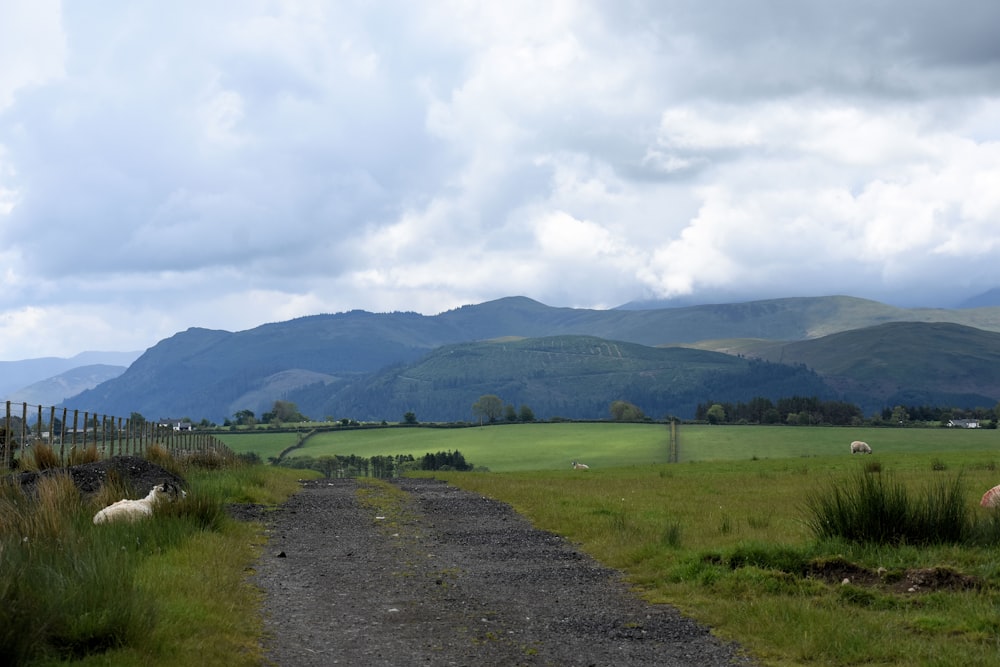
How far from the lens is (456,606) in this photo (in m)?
11.4

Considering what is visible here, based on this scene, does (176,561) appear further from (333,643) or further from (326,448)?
(326,448)

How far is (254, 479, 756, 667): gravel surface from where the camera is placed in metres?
9.14

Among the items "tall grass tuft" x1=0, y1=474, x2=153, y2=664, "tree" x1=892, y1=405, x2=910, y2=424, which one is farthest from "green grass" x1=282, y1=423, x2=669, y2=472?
"tall grass tuft" x1=0, y1=474, x2=153, y2=664

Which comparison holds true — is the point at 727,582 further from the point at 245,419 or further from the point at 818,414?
the point at 245,419

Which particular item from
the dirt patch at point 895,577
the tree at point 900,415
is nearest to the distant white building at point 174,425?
the dirt patch at point 895,577

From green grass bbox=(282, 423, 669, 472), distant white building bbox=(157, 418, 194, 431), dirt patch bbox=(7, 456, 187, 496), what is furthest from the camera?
green grass bbox=(282, 423, 669, 472)

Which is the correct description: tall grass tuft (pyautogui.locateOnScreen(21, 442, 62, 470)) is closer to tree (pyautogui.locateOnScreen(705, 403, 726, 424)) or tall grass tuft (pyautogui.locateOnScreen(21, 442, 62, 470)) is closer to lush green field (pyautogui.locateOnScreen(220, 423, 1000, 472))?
lush green field (pyautogui.locateOnScreen(220, 423, 1000, 472))

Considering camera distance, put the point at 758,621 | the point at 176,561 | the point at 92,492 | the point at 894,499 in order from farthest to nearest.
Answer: the point at 92,492
the point at 894,499
the point at 176,561
the point at 758,621

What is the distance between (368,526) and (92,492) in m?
5.98

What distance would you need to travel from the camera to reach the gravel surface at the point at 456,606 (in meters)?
9.14

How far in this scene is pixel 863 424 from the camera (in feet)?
475

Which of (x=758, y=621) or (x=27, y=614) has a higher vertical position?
(x=27, y=614)

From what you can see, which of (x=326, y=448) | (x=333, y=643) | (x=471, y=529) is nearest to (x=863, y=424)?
(x=326, y=448)

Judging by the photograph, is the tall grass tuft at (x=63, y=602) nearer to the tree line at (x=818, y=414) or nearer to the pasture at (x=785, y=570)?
the pasture at (x=785, y=570)
